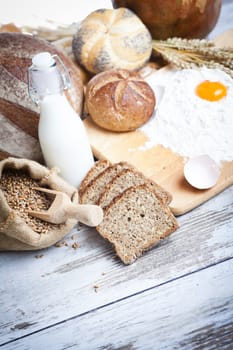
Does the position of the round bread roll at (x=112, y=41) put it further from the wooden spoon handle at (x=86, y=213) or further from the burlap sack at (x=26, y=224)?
the wooden spoon handle at (x=86, y=213)

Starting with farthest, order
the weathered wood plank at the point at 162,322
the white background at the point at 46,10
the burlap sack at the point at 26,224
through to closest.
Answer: the white background at the point at 46,10 → the burlap sack at the point at 26,224 → the weathered wood plank at the point at 162,322

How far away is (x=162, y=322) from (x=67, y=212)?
481 mm

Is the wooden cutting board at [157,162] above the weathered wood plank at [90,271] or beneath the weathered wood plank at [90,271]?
above

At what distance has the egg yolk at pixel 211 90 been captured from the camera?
2111mm

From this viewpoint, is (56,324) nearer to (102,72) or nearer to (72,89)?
(72,89)

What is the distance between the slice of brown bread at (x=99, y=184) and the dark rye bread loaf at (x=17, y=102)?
34cm

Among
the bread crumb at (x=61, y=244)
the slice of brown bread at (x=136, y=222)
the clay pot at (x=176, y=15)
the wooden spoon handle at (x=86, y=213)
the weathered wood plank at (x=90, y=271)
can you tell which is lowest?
the weathered wood plank at (x=90, y=271)

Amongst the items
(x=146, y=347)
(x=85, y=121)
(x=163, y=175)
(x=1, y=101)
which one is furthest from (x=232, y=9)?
(x=146, y=347)

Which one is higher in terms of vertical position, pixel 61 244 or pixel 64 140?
pixel 64 140

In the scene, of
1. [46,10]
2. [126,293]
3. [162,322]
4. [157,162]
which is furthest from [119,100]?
→ [46,10]

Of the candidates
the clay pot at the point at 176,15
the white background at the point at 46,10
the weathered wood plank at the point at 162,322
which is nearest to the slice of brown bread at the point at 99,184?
the weathered wood plank at the point at 162,322

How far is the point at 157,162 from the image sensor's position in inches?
76.0

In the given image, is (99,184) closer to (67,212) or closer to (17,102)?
(67,212)

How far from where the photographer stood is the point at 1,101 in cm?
189
